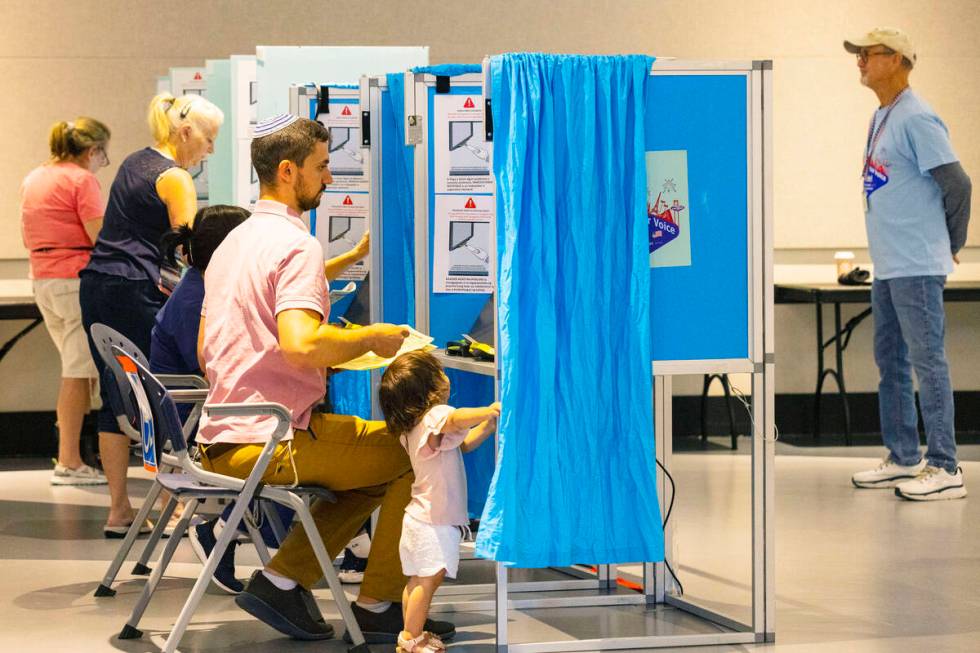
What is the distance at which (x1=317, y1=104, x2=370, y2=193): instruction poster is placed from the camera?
15.9ft

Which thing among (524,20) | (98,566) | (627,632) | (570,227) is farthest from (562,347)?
(524,20)

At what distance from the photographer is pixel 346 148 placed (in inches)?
192

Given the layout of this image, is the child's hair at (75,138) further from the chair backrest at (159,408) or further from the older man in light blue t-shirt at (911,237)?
the older man in light blue t-shirt at (911,237)

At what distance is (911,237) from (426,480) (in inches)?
120

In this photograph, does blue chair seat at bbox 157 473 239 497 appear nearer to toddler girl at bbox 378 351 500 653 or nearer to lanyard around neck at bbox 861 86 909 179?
toddler girl at bbox 378 351 500 653

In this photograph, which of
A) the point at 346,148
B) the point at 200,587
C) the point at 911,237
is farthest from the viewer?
the point at 911,237

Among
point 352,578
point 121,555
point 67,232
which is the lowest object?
point 352,578

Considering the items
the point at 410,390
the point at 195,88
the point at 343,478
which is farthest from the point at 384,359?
the point at 195,88

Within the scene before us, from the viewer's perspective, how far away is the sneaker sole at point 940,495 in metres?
5.84

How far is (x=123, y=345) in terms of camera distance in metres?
3.72

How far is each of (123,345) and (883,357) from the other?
3.45 m

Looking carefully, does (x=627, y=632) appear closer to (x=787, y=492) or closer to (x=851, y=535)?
(x=851, y=535)

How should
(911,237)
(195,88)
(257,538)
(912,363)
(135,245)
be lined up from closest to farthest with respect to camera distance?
(257,538)
(135,245)
(911,237)
(912,363)
(195,88)

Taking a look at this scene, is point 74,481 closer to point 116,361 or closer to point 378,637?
point 116,361
